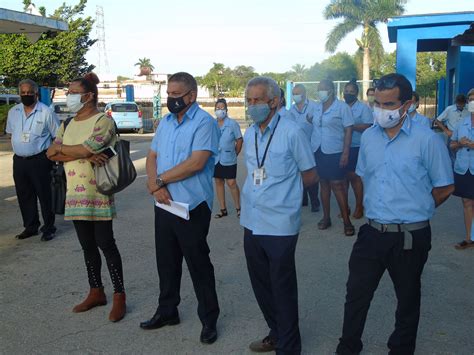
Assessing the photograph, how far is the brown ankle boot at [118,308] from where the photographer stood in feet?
13.8

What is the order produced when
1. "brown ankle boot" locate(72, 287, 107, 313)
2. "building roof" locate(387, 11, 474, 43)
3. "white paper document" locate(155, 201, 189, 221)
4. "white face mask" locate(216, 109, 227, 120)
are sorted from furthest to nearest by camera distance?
"building roof" locate(387, 11, 474, 43) → "white face mask" locate(216, 109, 227, 120) → "brown ankle boot" locate(72, 287, 107, 313) → "white paper document" locate(155, 201, 189, 221)

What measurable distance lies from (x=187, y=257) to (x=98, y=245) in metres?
0.87

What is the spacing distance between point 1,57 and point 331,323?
32046mm

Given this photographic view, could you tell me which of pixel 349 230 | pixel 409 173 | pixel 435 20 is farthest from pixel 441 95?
pixel 409 173

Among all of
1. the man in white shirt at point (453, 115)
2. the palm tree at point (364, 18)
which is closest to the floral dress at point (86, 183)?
the man in white shirt at point (453, 115)

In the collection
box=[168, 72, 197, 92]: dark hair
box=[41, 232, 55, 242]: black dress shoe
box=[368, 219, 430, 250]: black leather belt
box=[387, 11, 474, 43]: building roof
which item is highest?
box=[387, 11, 474, 43]: building roof

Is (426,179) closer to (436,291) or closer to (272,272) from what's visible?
(272,272)

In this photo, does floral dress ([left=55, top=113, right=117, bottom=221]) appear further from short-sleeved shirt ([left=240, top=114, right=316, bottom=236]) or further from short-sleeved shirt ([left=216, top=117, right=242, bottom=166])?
short-sleeved shirt ([left=216, top=117, right=242, bottom=166])

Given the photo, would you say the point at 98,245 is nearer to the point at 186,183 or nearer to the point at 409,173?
the point at 186,183

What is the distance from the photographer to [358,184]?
784cm

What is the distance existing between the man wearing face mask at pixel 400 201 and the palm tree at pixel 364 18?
3274 cm

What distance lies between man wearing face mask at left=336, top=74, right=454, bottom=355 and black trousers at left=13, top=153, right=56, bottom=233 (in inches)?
171

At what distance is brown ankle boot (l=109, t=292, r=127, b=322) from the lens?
13.8 ft

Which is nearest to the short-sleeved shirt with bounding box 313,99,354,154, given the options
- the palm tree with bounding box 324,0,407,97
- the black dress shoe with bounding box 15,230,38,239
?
the black dress shoe with bounding box 15,230,38,239
